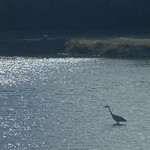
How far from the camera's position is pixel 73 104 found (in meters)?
31.6

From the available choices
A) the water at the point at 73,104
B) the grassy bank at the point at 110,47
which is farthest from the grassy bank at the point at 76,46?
the water at the point at 73,104

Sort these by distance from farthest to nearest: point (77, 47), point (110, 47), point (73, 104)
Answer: point (77, 47), point (110, 47), point (73, 104)

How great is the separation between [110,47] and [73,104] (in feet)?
78.3

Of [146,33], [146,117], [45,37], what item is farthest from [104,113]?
[146,33]

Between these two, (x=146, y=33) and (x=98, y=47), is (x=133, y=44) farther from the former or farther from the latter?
(x=146, y=33)

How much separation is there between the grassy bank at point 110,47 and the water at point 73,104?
14.6 ft

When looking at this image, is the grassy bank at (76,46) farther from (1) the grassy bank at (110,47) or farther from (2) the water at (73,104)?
(2) the water at (73,104)

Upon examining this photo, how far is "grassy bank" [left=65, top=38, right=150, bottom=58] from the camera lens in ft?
178

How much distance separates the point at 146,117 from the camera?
2841 centimetres

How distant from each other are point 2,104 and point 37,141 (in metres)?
7.74

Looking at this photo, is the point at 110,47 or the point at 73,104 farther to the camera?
the point at 110,47

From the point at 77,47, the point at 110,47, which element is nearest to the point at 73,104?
the point at 110,47

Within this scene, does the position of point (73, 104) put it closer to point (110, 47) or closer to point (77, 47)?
point (110, 47)

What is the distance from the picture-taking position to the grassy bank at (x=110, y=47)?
54406mm
